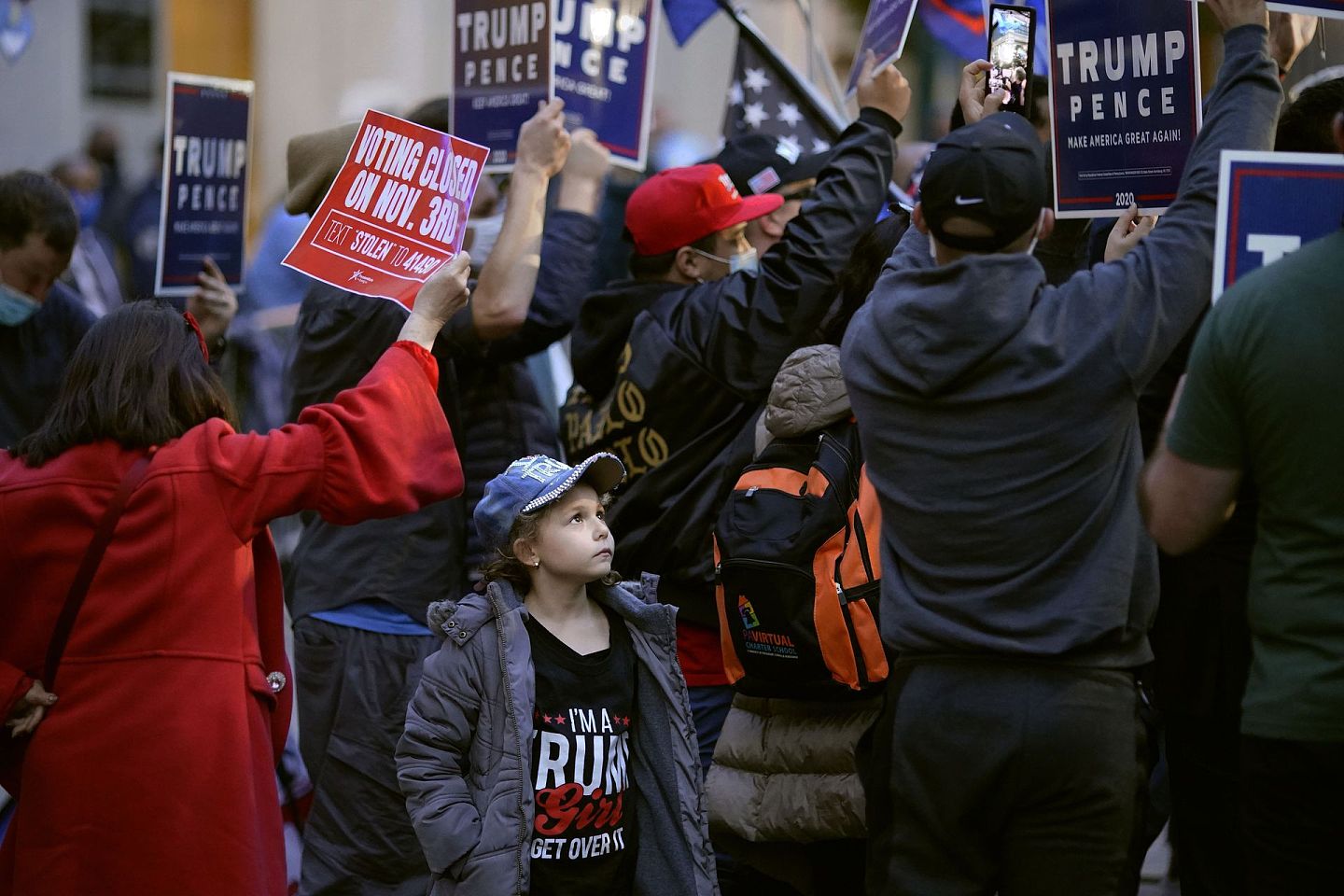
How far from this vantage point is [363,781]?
522 centimetres

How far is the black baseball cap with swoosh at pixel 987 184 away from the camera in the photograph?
3455 millimetres

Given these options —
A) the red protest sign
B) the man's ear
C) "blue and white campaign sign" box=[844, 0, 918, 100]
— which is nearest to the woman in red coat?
the red protest sign

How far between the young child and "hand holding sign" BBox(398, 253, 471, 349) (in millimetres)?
437

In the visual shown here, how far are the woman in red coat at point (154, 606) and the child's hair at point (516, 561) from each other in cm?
35

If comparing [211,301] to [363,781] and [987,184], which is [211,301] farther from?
[987,184]

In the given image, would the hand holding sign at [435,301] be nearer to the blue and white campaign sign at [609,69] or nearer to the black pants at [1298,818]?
the blue and white campaign sign at [609,69]

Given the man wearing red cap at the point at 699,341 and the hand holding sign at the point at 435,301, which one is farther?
the man wearing red cap at the point at 699,341

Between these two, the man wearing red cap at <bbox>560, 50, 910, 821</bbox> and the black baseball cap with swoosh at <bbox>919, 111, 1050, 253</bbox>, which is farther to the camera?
the man wearing red cap at <bbox>560, 50, 910, 821</bbox>

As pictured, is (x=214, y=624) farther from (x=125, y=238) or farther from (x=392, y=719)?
(x=125, y=238)

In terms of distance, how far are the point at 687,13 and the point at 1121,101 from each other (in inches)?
118

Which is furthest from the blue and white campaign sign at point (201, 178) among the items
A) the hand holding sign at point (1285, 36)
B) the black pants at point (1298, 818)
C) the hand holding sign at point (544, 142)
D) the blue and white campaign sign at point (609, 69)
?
the black pants at point (1298, 818)

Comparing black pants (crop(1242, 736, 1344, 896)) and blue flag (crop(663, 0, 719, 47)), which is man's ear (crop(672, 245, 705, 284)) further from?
black pants (crop(1242, 736, 1344, 896))

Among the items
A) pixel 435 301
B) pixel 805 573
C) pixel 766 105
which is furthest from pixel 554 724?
pixel 766 105

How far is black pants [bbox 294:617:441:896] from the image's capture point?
521 cm
